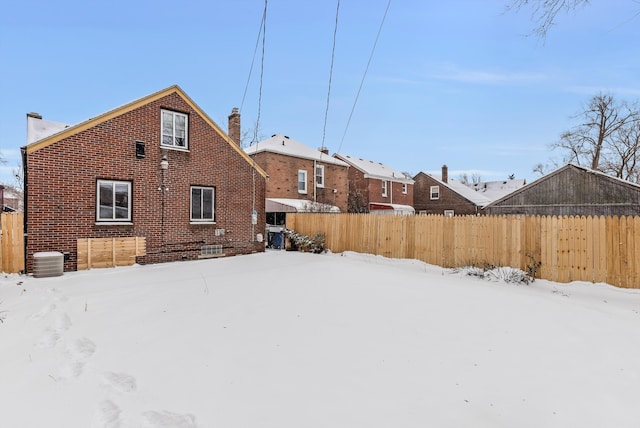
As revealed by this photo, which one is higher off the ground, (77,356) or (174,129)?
(174,129)

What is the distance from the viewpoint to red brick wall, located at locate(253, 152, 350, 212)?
2203cm

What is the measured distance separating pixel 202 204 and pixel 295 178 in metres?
10.5

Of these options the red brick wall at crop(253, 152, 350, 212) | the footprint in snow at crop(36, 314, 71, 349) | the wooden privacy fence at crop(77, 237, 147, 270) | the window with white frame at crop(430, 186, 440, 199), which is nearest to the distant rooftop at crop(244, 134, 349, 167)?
the red brick wall at crop(253, 152, 350, 212)

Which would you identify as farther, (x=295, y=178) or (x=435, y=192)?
(x=435, y=192)

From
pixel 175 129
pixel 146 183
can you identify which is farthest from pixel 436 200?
pixel 146 183

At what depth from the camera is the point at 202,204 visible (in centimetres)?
1375

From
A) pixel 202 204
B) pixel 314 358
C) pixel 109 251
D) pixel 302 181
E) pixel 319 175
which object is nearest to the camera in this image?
pixel 314 358

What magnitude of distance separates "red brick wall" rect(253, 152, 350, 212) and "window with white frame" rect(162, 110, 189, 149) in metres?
8.72

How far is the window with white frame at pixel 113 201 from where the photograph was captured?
36.7 ft

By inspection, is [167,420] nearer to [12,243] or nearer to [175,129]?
[12,243]

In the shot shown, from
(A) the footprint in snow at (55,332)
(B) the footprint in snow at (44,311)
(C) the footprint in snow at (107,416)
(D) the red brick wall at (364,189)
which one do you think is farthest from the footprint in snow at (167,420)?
(D) the red brick wall at (364,189)

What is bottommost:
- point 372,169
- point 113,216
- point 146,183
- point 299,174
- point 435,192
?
point 113,216

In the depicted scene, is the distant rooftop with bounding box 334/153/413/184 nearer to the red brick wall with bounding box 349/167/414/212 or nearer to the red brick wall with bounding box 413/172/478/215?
the red brick wall with bounding box 349/167/414/212

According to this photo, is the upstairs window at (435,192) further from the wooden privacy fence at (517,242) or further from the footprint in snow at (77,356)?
the footprint in snow at (77,356)
